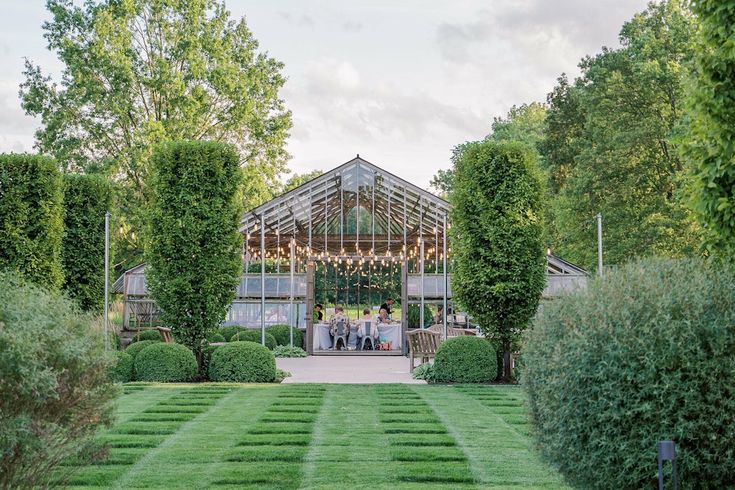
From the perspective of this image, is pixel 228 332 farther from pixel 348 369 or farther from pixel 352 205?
pixel 348 369

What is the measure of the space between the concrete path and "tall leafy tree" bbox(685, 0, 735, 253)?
1098 cm

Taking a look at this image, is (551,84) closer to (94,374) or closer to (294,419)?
(294,419)

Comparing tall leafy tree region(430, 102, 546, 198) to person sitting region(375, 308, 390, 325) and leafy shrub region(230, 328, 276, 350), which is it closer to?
person sitting region(375, 308, 390, 325)

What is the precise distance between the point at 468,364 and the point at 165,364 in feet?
18.5

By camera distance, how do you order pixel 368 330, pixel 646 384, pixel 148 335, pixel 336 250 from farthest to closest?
1. pixel 336 250
2. pixel 368 330
3. pixel 148 335
4. pixel 646 384

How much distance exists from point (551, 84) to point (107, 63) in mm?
16760

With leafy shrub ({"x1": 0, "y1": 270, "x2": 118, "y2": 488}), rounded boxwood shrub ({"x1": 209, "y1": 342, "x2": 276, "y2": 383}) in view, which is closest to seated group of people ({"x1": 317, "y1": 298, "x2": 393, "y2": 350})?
rounded boxwood shrub ({"x1": 209, "y1": 342, "x2": 276, "y2": 383})

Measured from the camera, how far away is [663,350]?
612 centimetres

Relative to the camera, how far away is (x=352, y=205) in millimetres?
29156

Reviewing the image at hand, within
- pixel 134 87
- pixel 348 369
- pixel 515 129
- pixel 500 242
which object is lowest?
pixel 348 369

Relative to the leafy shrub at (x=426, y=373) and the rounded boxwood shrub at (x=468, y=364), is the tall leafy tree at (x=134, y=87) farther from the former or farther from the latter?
the rounded boxwood shrub at (x=468, y=364)

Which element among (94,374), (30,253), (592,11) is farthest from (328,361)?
(94,374)

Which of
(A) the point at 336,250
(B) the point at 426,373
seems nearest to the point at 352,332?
(A) the point at 336,250

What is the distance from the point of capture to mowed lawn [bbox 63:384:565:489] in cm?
831
